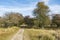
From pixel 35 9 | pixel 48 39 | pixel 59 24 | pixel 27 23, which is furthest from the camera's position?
pixel 27 23

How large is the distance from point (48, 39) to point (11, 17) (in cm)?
8189

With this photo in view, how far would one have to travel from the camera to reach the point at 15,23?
96375mm

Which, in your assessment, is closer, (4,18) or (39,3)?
(39,3)

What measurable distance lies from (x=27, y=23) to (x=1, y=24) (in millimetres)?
13892

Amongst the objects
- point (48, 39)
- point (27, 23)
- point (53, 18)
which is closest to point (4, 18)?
point (27, 23)

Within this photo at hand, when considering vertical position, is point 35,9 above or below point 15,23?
above

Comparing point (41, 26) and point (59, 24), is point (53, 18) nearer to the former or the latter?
point (59, 24)

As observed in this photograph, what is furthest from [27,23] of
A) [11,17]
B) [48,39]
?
[48,39]

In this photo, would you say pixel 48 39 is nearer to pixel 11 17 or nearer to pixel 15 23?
pixel 15 23

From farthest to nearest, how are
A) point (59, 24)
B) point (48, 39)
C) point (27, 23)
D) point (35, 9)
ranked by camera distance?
point (27, 23) → point (59, 24) → point (35, 9) → point (48, 39)

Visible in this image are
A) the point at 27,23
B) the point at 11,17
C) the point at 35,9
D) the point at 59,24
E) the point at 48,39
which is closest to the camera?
the point at 48,39

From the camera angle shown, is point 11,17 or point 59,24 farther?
point 11,17

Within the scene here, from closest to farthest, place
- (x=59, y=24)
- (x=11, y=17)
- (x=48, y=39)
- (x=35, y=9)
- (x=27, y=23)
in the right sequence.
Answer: (x=48, y=39) → (x=35, y=9) → (x=59, y=24) → (x=27, y=23) → (x=11, y=17)

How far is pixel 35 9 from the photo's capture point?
250 feet
